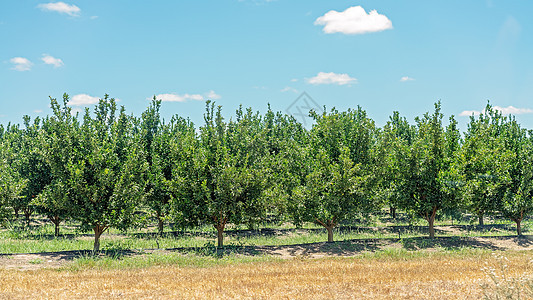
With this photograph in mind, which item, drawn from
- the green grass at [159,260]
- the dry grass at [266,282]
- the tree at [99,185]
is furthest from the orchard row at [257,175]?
the dry grass at [266,282]

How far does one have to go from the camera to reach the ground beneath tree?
1675 centimetres

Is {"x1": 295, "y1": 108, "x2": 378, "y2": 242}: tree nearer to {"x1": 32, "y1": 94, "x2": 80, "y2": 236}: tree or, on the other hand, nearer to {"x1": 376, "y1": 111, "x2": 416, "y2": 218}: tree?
{"x1": 376, "y1": 111, "x2": 416, "y2": 218}: tree

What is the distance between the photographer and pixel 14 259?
1686 cm

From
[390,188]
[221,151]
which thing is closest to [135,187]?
[221,151]


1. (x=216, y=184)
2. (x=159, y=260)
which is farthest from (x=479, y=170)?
(x=159, y=260)

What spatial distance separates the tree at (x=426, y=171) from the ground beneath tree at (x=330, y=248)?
216 cm

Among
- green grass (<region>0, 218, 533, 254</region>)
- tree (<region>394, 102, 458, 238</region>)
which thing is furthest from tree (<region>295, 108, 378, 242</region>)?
green grass (<region>0, 218, 533, 254</region>)

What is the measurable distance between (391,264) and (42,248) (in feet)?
58.0

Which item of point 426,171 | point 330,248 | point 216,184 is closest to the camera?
point 216,184

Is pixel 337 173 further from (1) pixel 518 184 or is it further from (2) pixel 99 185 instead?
(1) pixel 518 184

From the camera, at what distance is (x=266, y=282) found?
12430 mm

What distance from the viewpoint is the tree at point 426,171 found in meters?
22.8

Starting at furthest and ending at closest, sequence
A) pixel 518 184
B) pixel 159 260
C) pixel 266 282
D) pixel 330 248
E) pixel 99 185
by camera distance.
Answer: pixel 518 184
pixel 330 248
pixel 99 185
pixel 159 260
pixel 266 282

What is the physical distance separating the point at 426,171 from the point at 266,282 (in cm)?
1457
